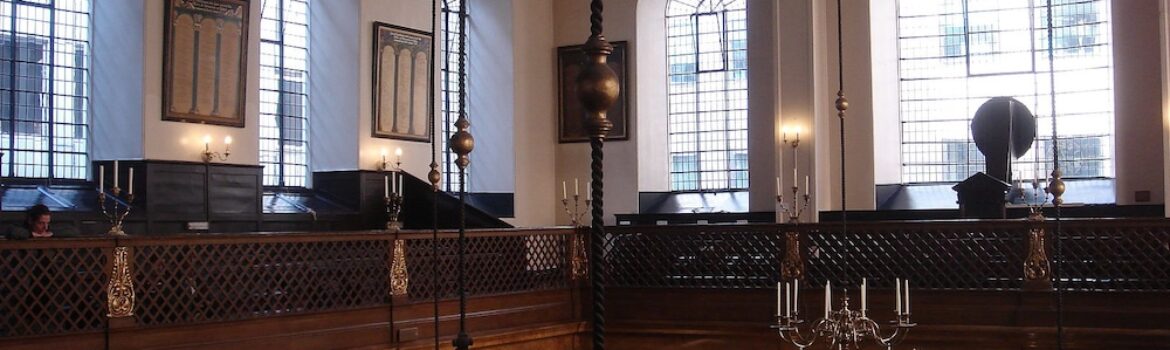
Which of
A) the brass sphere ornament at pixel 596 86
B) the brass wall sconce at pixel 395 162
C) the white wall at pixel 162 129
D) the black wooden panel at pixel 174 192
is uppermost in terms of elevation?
the white wall at pixel 162 129

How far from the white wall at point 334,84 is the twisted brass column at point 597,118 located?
1224cm

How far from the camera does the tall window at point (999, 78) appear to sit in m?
16.2

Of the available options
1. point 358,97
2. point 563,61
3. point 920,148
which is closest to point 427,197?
point 358,97

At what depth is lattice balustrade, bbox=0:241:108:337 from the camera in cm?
789

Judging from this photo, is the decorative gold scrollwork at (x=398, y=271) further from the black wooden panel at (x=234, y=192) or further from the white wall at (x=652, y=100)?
the white wall at (x=652, y=100)

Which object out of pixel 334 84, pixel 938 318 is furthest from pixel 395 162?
pixel 938 318

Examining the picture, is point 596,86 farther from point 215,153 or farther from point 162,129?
point 215,153

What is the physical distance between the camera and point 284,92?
51.2 feet

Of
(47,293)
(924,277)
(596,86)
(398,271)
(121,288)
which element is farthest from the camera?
(924,277)

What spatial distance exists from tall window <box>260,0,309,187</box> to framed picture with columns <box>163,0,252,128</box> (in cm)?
118

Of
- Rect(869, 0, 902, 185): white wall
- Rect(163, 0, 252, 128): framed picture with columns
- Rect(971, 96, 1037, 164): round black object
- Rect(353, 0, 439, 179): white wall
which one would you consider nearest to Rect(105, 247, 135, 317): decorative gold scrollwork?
Rect(163, 0, 252, 128): framed picture with columns

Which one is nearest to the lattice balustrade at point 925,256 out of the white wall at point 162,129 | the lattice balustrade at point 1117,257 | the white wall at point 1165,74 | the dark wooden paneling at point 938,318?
the dark wooden paneling at point 938,318

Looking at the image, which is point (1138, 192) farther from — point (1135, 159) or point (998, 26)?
point (998, 26)

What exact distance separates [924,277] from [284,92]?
330 inches
